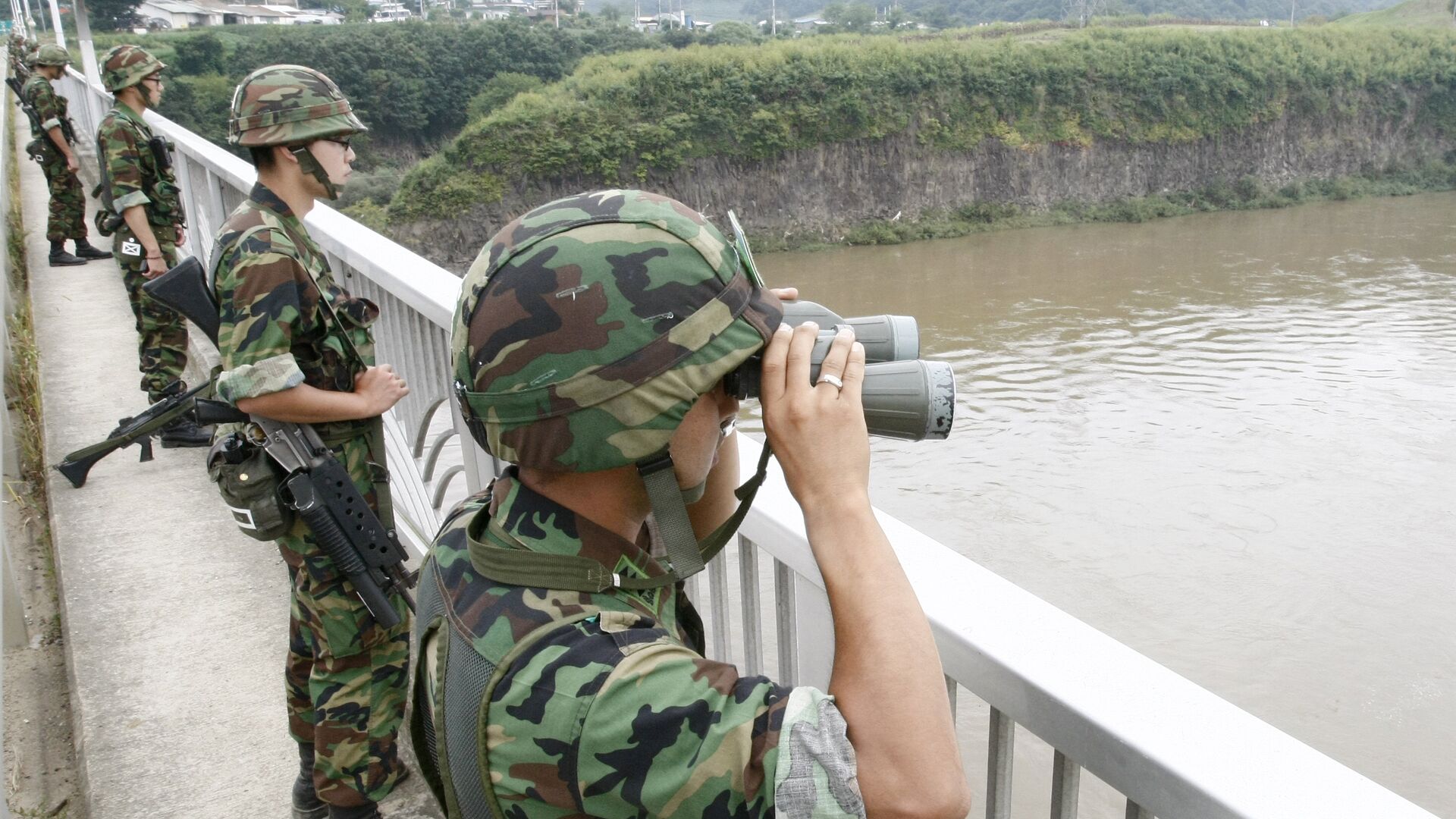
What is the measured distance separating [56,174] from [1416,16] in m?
57.6

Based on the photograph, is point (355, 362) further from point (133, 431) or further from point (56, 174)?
point (56, 174)

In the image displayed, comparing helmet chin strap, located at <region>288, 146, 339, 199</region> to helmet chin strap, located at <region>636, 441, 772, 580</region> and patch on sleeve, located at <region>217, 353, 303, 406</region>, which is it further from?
helmet chin strap, located at <region>636, 441, 772, 580</region>

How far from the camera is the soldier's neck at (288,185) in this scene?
221cm

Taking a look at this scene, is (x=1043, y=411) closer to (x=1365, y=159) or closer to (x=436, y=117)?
(x=1365, y=159)

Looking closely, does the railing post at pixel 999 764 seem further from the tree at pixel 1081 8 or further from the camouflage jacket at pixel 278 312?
the tree at pixel 1081 8

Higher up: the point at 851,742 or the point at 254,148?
the point at 254,148

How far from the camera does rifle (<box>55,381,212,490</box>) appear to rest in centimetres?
211

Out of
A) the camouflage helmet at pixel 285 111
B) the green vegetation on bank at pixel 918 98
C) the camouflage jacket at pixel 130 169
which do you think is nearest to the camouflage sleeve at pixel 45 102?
the camouflage jacket at pixel 130 169

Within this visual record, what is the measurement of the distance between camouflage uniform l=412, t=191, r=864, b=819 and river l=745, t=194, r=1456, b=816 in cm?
921

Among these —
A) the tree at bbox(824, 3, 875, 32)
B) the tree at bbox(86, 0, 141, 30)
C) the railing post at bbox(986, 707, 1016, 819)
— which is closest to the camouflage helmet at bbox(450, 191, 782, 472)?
→ the railing post at bbox(986, 707, 1016, 819)

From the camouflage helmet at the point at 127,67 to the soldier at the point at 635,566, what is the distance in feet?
13.9

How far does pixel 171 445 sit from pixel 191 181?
2.25 meters

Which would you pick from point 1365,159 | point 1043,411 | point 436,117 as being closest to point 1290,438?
point 1043,411

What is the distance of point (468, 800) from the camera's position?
0.90m
